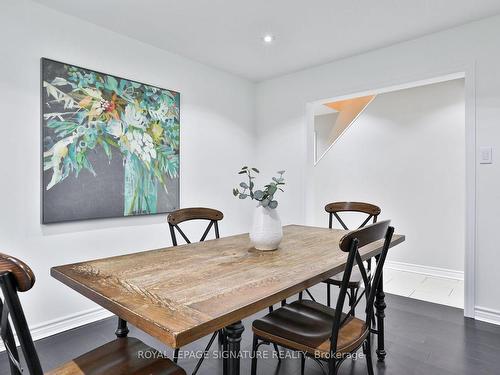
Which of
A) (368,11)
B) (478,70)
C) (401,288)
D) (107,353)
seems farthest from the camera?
(401,288)

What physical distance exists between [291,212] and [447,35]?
7.27 ft

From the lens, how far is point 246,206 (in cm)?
403

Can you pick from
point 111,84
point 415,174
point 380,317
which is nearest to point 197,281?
point 380,317

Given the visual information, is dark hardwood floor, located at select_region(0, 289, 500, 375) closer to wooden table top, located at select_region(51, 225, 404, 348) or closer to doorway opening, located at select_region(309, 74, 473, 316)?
doorway opening, located at select_region(309, 74, 473, 316)

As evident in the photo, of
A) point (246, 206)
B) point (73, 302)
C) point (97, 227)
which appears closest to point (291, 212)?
point (246, 206)

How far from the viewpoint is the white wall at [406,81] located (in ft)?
8.30

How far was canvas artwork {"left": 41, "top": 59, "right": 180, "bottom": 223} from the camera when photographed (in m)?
2.34

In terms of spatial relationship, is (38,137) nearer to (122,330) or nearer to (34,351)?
→ (122,330)

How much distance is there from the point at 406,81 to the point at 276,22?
1.29 m

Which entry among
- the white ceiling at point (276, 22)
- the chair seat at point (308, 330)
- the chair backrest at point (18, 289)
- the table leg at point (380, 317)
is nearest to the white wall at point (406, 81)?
the white ceiling at point (276, 22)

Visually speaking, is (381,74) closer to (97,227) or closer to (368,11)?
(368,11)

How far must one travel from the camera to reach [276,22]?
8.38 feet

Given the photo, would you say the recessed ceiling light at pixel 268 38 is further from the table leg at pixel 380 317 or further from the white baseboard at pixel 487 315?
the white baseboard at pixel 487 315

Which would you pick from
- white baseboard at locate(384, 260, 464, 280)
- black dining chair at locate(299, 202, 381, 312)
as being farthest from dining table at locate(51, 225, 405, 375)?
white baseboard at locate(384, 260, 464, 280)
